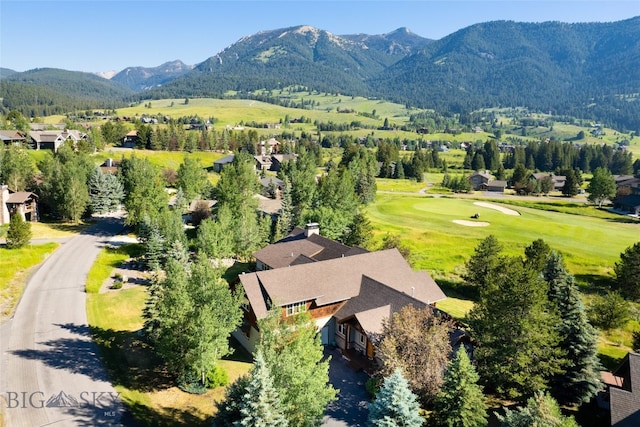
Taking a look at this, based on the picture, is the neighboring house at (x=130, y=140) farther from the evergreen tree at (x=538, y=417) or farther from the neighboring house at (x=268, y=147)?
the evergreen tree at (x=538, y=417)

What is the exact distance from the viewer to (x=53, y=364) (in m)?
29.2

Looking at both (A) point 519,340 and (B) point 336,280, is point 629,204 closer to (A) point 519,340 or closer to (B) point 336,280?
(A) point 519,340

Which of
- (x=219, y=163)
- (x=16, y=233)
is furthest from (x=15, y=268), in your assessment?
(x=219, y=163)

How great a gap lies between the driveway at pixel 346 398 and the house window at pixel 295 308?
4.80 meters

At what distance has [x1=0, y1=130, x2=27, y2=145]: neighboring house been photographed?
102156 mm

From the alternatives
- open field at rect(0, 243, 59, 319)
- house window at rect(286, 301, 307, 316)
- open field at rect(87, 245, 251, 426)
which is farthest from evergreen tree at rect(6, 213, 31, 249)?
house window at rect(286, 301, 307, 316)

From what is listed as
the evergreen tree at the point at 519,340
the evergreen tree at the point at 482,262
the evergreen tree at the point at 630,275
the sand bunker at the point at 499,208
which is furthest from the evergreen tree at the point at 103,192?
the sand bunker at the point at 499,208

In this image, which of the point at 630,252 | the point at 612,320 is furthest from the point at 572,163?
the point at 612,320

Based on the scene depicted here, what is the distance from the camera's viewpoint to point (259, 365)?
18969 mm

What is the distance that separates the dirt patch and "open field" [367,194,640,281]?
35.8 meters

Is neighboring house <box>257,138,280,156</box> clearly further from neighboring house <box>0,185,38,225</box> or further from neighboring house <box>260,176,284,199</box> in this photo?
neighboring house <box>0,185,38,225</box>

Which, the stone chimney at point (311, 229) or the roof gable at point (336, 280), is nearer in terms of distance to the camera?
the roof gable at point (336, 280)

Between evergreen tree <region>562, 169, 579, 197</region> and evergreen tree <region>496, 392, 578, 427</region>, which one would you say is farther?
evergreen tree <region>562, 169, 579, 197</region>

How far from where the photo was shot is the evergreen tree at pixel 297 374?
19953mm
